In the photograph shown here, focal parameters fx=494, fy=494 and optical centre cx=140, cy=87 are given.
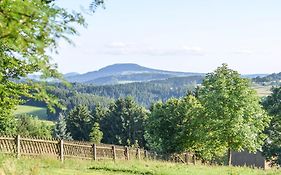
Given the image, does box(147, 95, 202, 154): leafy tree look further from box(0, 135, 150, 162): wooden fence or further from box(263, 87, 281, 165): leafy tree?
box(0, 135, 150, 162): wooden fence

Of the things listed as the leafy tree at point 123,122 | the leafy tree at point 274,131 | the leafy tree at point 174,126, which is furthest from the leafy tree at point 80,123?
the leafy tree at point 274,131

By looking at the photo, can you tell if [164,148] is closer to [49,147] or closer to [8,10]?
[49,147]

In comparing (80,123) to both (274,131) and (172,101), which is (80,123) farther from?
(274,131)

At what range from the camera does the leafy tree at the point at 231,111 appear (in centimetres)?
3894

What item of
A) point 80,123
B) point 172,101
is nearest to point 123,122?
point 80,123

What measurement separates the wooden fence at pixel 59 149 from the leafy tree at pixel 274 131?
2489 cm

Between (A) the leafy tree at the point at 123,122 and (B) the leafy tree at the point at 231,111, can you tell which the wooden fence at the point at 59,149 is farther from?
(A) the leafy tree at the point at 123,122

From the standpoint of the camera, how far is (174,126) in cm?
5681

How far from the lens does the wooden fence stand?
76.5 feet

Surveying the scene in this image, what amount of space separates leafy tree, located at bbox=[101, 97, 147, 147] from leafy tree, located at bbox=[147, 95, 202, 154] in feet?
129

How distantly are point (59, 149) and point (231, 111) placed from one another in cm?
1773

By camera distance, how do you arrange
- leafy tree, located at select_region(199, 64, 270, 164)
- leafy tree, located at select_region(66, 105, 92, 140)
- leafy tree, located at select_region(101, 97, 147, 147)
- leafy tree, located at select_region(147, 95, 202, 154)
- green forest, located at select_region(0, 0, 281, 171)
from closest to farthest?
1. green forest, located at select_region(0, 0, 281, 171)
2. leafy tree, located at select_region(199, 64, 270, 164)
3. leafy tree, located at select_region(147, 95, 202, 154)
4. leafy tree, located at select_region(101, 97, 147, 147)
5. leafy tree, located at select_region(66, 105, 92, 140)

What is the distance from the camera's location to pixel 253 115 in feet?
132

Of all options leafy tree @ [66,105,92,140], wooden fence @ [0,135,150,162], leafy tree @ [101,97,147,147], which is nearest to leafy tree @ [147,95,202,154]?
wooden fence @ [0,135,150,162]
